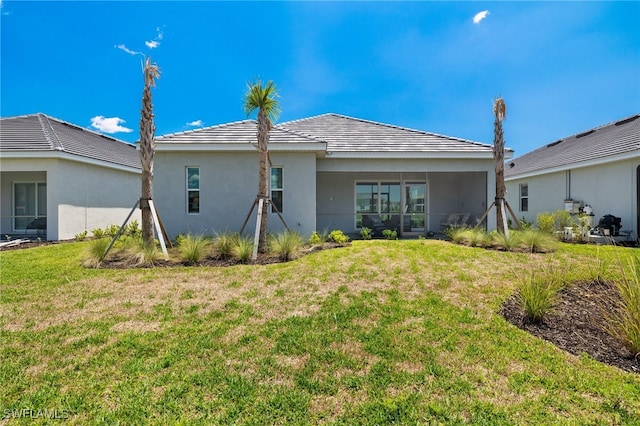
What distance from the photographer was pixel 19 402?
2717 mm

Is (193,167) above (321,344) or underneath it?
above

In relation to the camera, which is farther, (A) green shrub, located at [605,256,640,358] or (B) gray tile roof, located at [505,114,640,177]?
(B) gray tile roof, located at [505,114,640,177]

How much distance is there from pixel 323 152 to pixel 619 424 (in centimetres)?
1027

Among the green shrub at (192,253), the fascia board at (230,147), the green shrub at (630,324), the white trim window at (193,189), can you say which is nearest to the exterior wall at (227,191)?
the white trim window at (193,189)

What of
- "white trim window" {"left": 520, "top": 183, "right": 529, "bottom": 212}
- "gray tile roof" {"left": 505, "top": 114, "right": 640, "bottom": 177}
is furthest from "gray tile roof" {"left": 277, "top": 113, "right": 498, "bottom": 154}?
"white trim window" {"left": 520, "top": 183, "right": 529, "bottom": 212}

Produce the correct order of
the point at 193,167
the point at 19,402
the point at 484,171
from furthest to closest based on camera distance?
the point at 484,171 < the point at 193,167 < the point at 19,402

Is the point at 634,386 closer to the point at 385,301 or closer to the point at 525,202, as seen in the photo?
the point at 385,301

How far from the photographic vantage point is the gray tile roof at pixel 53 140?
490 inches

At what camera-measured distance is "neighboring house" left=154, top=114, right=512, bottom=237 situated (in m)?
11.1

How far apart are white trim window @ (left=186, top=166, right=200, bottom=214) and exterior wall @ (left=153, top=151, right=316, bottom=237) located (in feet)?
0.46

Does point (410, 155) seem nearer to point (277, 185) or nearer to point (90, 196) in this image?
point (277, 185)

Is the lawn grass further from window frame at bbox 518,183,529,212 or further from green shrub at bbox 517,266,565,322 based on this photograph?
window frame at bbox 518,183,529,212

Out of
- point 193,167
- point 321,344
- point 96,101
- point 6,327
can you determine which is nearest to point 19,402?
point 6,327

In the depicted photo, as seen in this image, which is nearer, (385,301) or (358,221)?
(385,301)
